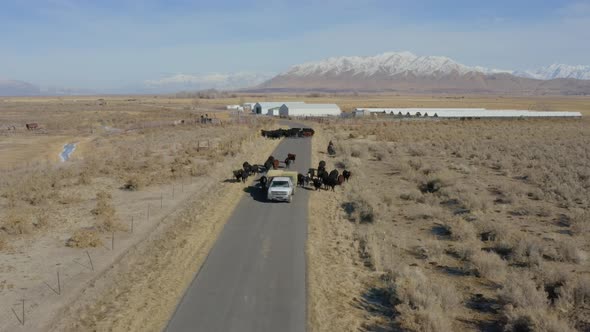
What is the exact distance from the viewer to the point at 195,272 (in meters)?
15.5

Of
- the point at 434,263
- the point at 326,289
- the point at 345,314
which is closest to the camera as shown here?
the point at 345,314

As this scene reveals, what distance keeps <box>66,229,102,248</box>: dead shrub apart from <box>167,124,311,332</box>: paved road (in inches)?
206

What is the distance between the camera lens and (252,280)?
1480 cm

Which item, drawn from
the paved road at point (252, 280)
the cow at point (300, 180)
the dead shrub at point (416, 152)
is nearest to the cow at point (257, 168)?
the cow at point (300, 180)

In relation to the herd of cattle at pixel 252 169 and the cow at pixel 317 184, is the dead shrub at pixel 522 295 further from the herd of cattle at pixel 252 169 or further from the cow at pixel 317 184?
the herd of cattle at pixel 252 169

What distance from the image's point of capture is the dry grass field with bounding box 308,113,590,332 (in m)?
12.8

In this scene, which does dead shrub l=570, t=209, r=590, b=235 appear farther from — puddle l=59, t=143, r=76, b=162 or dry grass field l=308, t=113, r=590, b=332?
puddle l=59, t=143, r=76, b=162

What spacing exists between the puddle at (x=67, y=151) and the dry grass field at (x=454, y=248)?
31492 millimetres

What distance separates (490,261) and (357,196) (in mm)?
10980

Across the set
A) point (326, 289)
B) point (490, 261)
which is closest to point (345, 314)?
point (326, 289)

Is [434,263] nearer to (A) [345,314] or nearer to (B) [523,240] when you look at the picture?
(B) [523,240]

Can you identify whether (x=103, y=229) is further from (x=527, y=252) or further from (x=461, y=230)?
(x=527, y=252)

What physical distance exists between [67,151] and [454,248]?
49.6 m

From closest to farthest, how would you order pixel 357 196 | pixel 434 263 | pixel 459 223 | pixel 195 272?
pixel 195 272 < pixel 434 263 < pixel 459 223 < pixel 357 196
